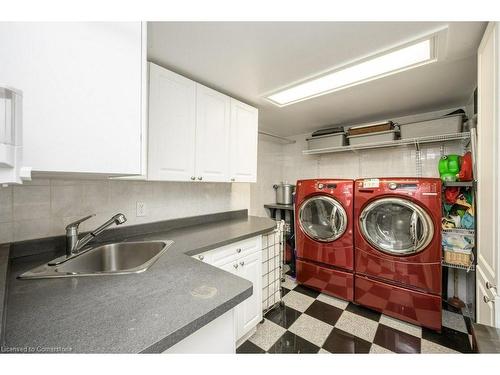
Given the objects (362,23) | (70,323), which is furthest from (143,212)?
(362,23)

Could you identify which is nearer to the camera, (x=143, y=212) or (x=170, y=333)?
(x=170, y=333)

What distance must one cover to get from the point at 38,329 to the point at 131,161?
2.07 ft

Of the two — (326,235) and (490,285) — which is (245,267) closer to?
(326,235)

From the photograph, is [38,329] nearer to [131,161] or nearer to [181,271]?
[181,271]

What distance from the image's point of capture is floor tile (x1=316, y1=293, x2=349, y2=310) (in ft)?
6.96

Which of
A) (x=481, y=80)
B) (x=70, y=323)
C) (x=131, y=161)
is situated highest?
(x=481, y=80)

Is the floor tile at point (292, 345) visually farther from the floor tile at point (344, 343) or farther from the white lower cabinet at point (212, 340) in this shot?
the white lower cabinet at point (212, 340)

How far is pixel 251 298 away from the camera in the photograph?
1688 millimetres

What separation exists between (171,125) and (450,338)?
9.34 ft

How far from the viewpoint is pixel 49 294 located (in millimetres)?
759

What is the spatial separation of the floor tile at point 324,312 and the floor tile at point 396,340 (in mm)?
345

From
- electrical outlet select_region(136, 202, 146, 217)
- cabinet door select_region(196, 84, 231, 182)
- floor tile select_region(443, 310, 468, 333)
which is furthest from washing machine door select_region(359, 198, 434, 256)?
electrical outlet select_region(136, 202, 146, 217)

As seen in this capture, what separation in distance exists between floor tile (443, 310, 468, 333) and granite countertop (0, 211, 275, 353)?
225 centimetres

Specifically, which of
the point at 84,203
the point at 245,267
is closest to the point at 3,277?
the point at 84,203
